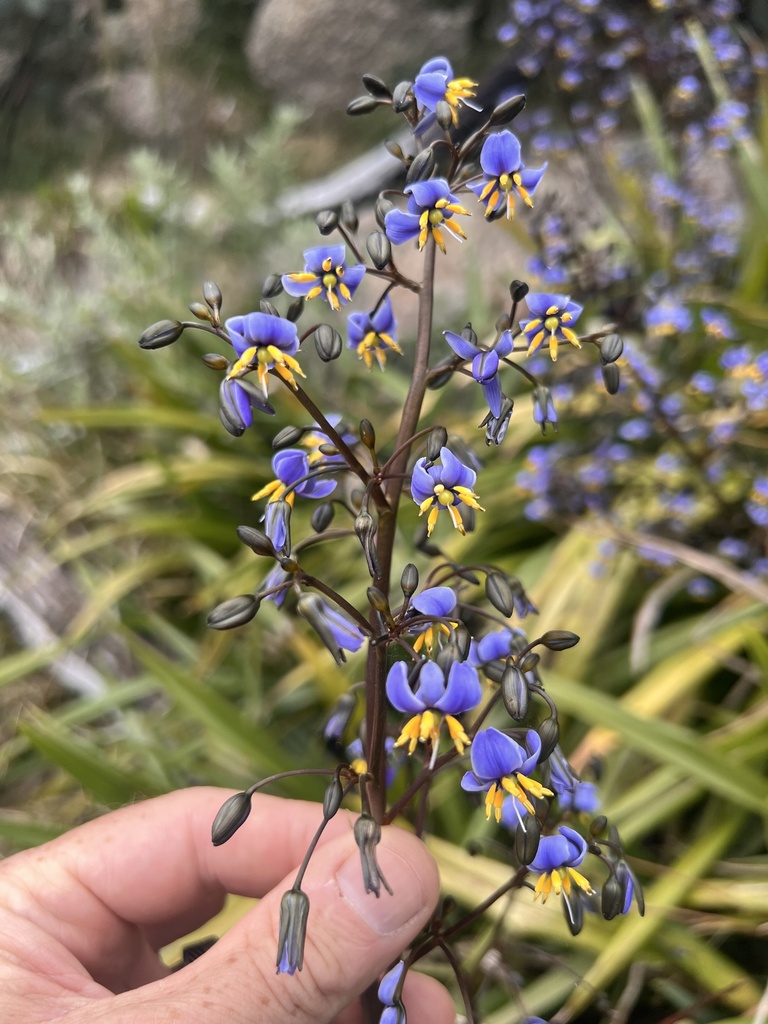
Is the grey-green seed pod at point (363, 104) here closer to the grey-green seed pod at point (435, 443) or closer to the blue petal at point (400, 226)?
the blue petal at point (400, 226)

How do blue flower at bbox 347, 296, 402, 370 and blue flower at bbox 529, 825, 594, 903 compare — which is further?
blue flower at bbox 347, 296, 402, 370

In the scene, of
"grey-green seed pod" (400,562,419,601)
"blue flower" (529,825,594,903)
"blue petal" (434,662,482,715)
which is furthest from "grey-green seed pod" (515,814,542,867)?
"grey-green seed pod" (400,562,419,601)

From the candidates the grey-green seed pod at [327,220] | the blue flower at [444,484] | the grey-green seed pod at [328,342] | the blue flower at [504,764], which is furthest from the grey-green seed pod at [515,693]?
the grey-green seed pod at [327,220]

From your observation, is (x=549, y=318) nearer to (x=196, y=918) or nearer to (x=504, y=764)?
(x=504, y=764)

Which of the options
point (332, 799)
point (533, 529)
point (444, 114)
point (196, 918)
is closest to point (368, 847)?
point (332, 799)

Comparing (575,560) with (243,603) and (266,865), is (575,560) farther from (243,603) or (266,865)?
(243,603)

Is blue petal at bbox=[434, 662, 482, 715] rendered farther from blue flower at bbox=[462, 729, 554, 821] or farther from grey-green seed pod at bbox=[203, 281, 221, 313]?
grey-green seed pod at bbox=[203, 281, 221, 313]
